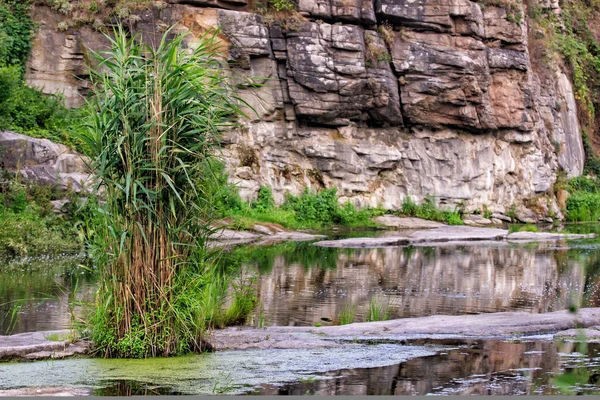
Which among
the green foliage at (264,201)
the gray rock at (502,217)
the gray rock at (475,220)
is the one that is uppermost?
the green foliage at (264,201)

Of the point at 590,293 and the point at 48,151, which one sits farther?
the point at 48,151

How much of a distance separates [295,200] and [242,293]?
61.4ft

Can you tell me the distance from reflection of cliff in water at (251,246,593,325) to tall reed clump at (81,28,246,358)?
9.03ft

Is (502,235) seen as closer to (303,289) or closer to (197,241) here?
(303,289)

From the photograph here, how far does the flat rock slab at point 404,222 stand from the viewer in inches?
1161

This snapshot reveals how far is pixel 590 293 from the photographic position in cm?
1423

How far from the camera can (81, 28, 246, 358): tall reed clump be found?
8.34 metres

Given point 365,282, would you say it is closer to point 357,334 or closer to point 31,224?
point 357,334

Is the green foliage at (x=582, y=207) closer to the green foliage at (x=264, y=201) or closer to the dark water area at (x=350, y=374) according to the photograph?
the green foliage at (x=264, y=201)

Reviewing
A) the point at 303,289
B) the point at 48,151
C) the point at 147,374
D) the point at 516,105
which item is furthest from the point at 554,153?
the point at 147,374

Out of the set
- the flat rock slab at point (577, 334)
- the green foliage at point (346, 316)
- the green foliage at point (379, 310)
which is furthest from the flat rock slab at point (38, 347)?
the flat rock slab at point (577, 334)

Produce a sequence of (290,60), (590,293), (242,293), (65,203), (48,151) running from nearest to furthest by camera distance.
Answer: (242,293) → (590,293) → (65,203) → (48,151) → (290,60)

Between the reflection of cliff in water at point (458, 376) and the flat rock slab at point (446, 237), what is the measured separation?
14.1 meters

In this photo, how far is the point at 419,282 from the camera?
625 inches
